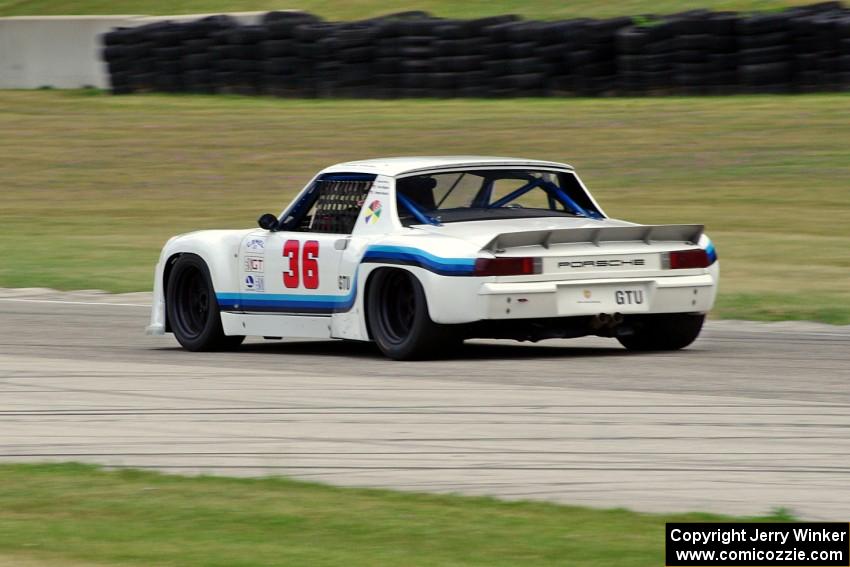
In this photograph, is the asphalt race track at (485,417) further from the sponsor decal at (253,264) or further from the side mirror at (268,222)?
the side mirror at (268,222)

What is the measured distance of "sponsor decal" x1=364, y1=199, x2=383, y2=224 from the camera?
34.0 ft

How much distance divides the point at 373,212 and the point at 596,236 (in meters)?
1.45

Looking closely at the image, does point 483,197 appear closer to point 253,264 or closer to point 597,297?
point 597,297

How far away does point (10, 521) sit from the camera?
5719 millimetres

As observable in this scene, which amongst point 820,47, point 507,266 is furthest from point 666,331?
point 820,47

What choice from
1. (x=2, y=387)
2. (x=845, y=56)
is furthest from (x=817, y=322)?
(x=845, y=56)

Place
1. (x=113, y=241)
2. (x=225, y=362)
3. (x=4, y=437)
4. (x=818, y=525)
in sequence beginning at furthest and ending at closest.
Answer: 1. (x=113, y=241)
2. (x=225, y=362)
3. (x=4, y=437)
4. (x=818, y=525)

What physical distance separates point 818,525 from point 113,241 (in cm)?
1572

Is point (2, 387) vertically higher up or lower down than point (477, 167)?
lower down

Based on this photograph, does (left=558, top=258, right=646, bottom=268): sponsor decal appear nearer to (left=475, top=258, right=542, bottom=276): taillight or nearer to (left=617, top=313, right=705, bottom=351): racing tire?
(left=475, top=258, right=542, bottom=276): taillight

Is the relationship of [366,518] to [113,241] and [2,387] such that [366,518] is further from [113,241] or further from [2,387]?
[113,241]

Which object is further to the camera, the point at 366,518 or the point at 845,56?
the point at 845,56

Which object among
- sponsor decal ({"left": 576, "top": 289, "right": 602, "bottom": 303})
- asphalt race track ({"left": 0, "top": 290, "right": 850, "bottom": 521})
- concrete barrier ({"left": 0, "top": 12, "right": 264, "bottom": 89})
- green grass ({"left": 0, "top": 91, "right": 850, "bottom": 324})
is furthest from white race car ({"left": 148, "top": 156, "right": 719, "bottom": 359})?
concrete barrier ({"left": 0, "top": 12, "right": 264, "bottom": 89})

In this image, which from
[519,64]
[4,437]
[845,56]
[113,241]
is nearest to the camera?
[4,437]
